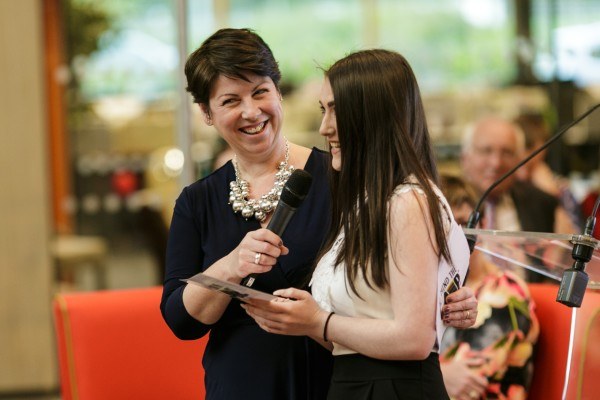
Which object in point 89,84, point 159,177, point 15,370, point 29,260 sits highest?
point 89,84

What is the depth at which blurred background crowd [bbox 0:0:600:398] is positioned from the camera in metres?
5.37

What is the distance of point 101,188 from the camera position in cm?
616

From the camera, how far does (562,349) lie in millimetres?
2473

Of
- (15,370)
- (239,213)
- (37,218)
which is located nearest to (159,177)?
(37,218)

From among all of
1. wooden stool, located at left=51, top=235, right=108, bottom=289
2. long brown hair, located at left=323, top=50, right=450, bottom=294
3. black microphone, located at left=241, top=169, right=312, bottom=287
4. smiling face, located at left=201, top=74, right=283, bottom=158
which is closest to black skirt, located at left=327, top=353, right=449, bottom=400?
long brown hair, located at left=323, top=50, right=450, bottom=294

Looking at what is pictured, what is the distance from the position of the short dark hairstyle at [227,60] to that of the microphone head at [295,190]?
0.33 metres

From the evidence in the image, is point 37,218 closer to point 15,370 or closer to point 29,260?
point 29,260

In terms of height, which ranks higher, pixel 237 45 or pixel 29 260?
pixel 237 45

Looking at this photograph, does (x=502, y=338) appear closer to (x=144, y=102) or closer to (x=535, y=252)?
(x=535, y=252)

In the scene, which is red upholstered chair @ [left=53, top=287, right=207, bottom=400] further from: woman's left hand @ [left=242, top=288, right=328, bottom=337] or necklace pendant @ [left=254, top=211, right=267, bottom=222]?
woman's left hand @ [left=242, top=288, right=328, bottom=337]

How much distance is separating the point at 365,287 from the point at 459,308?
0.69 ft

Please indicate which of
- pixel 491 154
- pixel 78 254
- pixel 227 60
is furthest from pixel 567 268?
pixel 78 254

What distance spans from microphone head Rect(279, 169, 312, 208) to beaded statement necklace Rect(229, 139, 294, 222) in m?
0.28

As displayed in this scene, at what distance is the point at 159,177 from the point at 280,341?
14.1 feet
